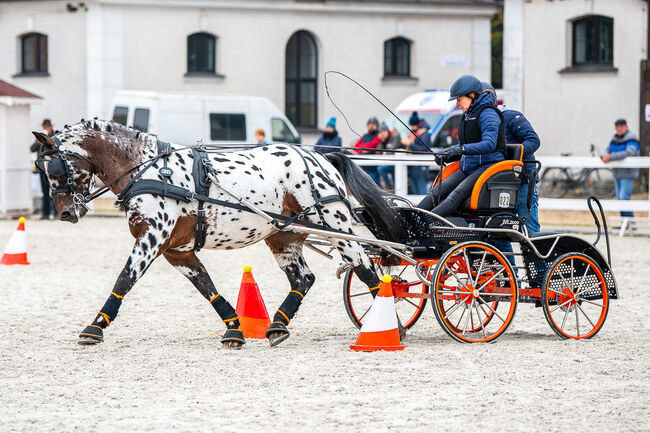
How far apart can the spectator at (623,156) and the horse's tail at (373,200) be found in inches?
430

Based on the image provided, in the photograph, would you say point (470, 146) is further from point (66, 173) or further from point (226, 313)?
point (66, 173)

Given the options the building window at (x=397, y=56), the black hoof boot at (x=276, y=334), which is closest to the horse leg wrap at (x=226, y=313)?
the black hoof boot at (x=276, y=334)

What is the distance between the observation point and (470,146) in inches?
355

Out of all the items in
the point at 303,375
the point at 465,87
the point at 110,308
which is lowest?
the point at 303,375

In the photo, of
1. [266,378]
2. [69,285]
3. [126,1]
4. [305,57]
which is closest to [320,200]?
A: [266,378]

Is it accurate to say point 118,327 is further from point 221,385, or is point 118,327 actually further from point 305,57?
point 305,57

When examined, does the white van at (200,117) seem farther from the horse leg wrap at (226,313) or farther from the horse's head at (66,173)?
the horse leg wrap at (226,313)

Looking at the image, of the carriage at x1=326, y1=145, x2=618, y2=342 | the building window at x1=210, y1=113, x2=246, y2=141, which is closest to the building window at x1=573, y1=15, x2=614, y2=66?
the building window at x1=210, y1=113, x2=246, y2=141

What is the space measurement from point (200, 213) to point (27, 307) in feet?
10.3

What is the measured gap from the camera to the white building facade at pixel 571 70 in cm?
2777

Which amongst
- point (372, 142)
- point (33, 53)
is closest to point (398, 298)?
point (372, 142)

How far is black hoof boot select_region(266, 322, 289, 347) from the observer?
28.7 feet

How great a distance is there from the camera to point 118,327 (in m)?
9.83

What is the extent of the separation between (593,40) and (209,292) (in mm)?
21322
